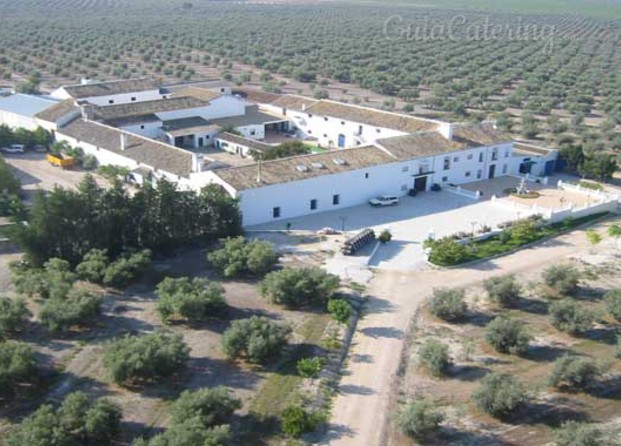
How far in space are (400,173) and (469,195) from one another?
5282 mm

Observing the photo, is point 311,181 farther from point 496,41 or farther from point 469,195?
point 496,41

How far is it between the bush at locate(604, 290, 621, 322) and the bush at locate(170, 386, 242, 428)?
18943 millimetres

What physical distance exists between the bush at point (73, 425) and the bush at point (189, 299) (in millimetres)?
7812

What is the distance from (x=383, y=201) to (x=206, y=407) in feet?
89.0

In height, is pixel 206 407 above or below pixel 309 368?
above

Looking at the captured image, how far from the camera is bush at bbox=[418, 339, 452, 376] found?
1153 inches

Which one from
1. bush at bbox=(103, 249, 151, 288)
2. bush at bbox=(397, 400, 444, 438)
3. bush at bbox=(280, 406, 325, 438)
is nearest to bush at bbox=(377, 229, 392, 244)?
bush at bbox=(103, 249, 151, 288)

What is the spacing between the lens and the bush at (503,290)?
116 feet

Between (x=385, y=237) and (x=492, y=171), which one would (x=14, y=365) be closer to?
(x=385, y=237)

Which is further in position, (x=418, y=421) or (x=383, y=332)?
(x=383, y=332)

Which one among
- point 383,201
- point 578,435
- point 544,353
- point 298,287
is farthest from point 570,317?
point 383,201

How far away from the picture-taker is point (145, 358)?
27.6m

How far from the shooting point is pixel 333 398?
90.6 feet

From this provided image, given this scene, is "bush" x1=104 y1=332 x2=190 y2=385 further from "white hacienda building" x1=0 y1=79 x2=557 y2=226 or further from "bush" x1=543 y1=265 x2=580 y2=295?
"bush" x1=543 y1=265 x2=580 y2=295
